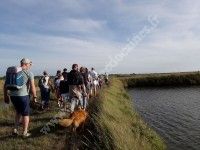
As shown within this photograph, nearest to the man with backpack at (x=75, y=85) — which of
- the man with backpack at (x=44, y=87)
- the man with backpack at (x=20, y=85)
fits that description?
the man with backpack at (x=44, y=87)

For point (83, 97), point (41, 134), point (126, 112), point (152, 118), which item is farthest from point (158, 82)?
point (41, 134)

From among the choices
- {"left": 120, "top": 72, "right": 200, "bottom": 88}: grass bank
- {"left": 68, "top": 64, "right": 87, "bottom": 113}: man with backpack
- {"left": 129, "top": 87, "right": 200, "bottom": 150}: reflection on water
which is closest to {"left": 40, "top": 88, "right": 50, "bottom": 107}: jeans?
{"left": 68, "top": 64, "right": 87, "bottom": 113}: man with backpack

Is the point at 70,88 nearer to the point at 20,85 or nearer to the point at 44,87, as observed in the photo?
the point at 44,87

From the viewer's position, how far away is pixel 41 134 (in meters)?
11.9

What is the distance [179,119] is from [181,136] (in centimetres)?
559

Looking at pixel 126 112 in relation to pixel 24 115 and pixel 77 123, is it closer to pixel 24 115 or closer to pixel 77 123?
pixel 77 123

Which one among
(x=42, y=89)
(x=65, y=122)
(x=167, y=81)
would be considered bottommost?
(x=65, y=122)

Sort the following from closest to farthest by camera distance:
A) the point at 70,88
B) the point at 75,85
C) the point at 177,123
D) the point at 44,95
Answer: the point at 75,85 < the point at 70,88 < the point at 44,95 < the point at 177,123

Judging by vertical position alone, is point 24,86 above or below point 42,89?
above

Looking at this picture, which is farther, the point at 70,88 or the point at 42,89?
the point at 42,89

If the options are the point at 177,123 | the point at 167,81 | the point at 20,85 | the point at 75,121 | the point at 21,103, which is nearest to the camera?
the point at 20,85

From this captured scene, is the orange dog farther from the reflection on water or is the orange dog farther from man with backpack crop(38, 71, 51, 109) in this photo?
the reflection on water

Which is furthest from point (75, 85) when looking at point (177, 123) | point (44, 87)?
point (177, 123)

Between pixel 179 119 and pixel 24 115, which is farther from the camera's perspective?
pixel 179 119
